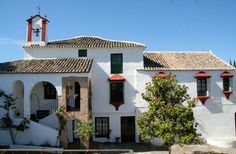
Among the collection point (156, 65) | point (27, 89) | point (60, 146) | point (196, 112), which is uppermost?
point (156, 65)

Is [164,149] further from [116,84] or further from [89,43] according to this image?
[89,43]

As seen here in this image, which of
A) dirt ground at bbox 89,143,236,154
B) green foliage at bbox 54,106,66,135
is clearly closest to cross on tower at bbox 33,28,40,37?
green foliage at bbox 54,106,66,135

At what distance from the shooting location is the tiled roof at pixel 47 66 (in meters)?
22.8

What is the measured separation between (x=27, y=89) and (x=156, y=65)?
12032 millimetres

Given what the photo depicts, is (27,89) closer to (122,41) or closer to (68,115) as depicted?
(68,115)

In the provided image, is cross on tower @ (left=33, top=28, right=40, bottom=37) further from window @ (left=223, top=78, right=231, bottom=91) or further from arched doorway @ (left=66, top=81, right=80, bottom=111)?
window @ (left=223, top=78, right=231, bottom=91)

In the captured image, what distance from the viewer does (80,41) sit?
28688 mm

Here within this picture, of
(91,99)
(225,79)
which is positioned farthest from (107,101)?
(225,79)

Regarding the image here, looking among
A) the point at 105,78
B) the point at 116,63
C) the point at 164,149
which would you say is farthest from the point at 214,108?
the point at 105,78

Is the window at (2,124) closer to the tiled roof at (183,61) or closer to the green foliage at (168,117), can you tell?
the green foliage at (168,117)

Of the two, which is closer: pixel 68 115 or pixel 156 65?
pixel 68 115

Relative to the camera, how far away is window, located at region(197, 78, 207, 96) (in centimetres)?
2806

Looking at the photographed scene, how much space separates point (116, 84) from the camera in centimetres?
2733

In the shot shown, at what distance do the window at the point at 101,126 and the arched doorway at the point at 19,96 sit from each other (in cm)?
660
